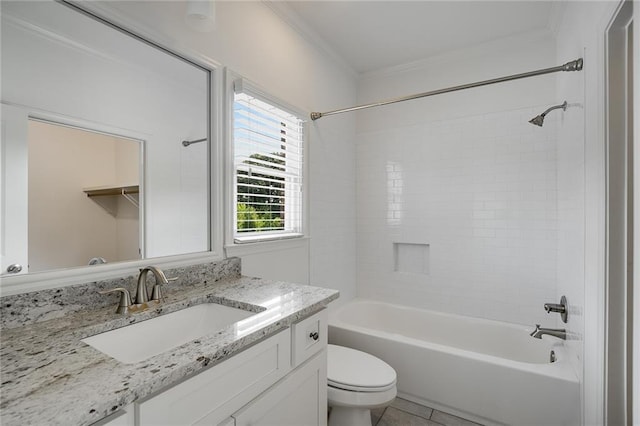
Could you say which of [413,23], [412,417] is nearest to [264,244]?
[412,417]

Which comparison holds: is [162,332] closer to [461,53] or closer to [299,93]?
[299,93]

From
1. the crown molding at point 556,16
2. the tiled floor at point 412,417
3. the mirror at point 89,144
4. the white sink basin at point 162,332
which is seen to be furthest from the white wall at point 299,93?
the crown molding at point 556,16

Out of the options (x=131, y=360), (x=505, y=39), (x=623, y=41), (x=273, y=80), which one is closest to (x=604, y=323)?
(x=623, y=41)

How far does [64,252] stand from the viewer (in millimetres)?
1040

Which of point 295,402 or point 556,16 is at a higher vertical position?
point 556,16

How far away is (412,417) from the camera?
194 cm

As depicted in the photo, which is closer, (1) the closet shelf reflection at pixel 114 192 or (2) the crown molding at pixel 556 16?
(1) the closet shelf reflection at pixel 114 192

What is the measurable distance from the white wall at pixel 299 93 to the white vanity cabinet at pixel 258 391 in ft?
2.29

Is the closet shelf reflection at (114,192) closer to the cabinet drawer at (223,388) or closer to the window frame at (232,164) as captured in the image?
the window frame at (232,164)

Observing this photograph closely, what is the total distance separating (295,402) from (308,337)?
0.73ft

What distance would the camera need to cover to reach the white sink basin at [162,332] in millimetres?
940

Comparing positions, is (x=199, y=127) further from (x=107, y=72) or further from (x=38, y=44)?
(x=38, y=44)

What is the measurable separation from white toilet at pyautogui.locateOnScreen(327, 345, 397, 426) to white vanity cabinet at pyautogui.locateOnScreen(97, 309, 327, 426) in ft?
0.97

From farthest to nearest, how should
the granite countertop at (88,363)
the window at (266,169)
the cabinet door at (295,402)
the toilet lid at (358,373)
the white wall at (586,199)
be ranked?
1. the window at (266,169)
2. the toilet lid at (358,373)
3. the white wall at (586,199)
4. the cabinet door at (295,402)
5. the granite countertop at (88,363)
